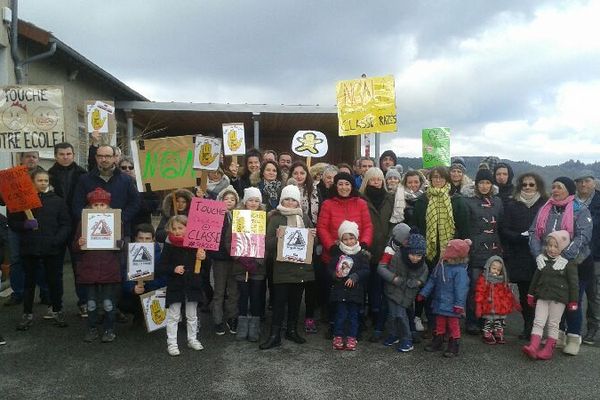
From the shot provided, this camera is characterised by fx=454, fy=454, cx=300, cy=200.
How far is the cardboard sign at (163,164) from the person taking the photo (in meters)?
5.34

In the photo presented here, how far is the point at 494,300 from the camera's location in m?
5.05

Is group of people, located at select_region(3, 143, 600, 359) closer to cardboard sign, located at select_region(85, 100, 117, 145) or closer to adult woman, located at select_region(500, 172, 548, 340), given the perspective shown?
adult woman, located at select_region(500, 172, 548, 340)

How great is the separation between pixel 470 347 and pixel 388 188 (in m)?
2.12

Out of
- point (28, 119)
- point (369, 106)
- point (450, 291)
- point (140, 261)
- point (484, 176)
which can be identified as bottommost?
point (450, 291)

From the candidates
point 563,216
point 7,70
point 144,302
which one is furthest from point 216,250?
point 7,70

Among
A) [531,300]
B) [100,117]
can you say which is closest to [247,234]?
[531,300]

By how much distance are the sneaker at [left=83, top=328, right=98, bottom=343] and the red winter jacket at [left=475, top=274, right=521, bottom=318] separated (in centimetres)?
428

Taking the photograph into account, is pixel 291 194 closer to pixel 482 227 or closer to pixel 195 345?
pixel 195 345

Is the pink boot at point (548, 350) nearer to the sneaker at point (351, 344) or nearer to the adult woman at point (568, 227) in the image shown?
the adult woman at point (568, 227)

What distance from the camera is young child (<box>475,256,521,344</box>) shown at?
5.05 m

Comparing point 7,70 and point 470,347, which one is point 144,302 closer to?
point 470,347

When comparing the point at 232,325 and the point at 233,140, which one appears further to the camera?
the point at 233,140

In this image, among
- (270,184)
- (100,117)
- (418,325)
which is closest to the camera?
(418,325)

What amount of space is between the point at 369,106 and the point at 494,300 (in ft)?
12.6
